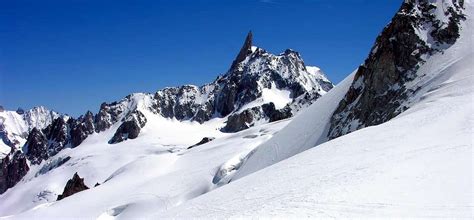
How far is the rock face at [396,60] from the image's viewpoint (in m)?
44.0

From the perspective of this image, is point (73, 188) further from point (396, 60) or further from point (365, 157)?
point (365, 157)

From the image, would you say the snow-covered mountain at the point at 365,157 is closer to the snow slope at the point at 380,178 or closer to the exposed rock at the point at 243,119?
the snow slope at the point at 380,178

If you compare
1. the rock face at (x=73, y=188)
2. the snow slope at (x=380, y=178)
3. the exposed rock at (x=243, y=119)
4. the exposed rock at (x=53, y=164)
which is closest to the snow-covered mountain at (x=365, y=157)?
the snow slope at (x=380, y=178)

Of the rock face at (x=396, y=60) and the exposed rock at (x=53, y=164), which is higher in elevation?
the exposed rock at (x=53, y=164)

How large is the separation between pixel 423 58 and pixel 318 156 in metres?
27.4

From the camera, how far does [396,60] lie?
48438 mm

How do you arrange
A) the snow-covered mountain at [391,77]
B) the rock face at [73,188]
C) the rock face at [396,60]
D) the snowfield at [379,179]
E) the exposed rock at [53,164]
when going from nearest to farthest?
the snowfield at [379,179], the snow-covered mountain at [391,77], the rock face at [396,60], the rock face at [73,188], the exposed rock at [53,164]

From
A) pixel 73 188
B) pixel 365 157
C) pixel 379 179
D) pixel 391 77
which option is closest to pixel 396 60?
pixel 391 77

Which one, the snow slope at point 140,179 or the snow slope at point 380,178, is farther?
the snow slope at point 140,179

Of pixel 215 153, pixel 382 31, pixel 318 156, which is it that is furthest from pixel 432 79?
pixel 215 153

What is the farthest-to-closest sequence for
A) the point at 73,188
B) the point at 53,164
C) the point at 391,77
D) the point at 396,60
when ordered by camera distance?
the point at 53,164, the point at 73,188, the point at 396,60, the point at 391,77

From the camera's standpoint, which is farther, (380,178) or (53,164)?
(53,164)

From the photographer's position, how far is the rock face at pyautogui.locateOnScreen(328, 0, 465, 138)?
4397cm

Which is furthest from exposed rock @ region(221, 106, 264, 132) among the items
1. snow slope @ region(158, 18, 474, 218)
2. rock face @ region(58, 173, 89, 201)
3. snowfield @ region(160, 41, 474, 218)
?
snowfield @ region(160, 41, 474, 218)
